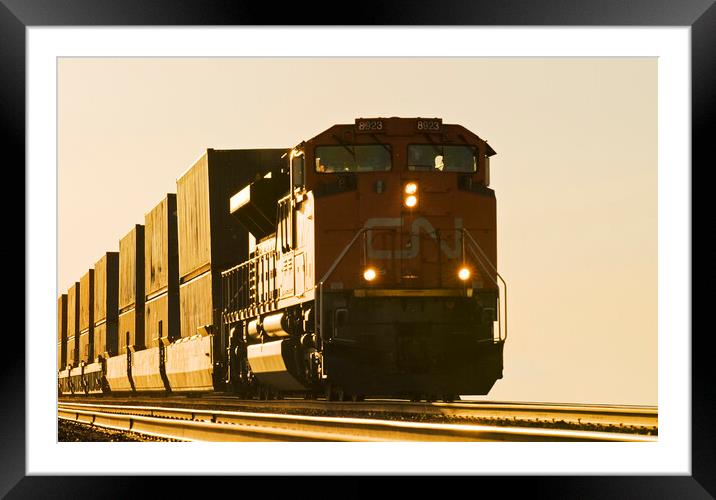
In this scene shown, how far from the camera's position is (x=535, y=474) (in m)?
9.10

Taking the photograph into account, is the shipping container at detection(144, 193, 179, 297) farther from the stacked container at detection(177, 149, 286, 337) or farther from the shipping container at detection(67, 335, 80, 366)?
the shipping container at detection(67, 335, 80, 366)

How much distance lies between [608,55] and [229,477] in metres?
4.73

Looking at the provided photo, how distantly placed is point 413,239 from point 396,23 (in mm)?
7238

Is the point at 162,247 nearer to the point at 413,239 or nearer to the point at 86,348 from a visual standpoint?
the point at 86,348

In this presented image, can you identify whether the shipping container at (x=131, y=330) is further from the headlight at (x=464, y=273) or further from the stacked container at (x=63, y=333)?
the headlight at (x=464, y=273)

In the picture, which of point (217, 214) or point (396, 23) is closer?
point (396, 23)

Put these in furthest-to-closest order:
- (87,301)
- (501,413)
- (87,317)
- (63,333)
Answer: (63,333) → (87,301) → (87,317) → (501,413)

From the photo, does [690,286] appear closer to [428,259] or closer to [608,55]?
[608,55]

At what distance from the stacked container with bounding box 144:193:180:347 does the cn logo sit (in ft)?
34.4

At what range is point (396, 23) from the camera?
9.02m

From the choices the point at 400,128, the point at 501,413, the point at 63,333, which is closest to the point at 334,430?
the point at 501,413

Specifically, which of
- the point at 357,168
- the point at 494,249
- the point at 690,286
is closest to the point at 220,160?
the point at 357,168

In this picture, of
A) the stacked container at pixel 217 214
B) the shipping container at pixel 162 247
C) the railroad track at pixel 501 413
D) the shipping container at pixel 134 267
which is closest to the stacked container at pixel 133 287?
the shipping container at pixel 134 267

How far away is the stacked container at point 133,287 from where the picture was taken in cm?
2911
